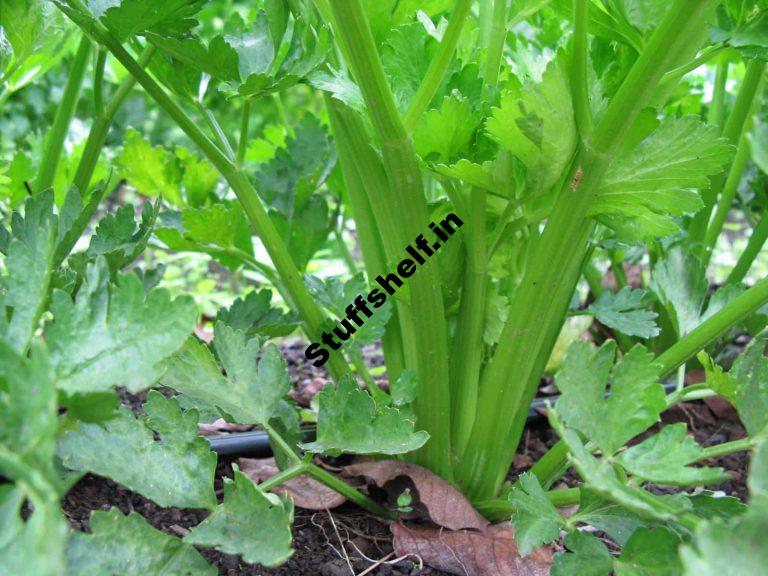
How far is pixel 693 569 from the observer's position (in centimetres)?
45

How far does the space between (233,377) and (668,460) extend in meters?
0.40

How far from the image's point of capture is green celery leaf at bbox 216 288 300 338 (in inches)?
36.4

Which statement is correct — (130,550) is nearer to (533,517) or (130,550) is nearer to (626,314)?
(533,517)

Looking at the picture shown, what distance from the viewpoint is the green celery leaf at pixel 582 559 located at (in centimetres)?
62

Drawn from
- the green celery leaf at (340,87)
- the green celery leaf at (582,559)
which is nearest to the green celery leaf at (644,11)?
the green celery leaf at (340,87)

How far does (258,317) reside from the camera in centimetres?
93

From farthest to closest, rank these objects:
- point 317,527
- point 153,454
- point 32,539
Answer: point 317,527
point 153,454
point 32,539

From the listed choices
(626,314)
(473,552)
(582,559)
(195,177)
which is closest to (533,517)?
(582,559)

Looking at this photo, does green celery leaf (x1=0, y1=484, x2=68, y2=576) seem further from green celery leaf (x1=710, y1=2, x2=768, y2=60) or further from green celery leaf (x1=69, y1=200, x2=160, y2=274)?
green celery leaf (x1=710, y1=2, x2=768, y2=60)

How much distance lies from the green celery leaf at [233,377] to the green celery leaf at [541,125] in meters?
0.30

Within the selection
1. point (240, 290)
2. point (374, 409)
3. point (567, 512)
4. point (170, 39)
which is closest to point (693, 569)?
point (374, 409)

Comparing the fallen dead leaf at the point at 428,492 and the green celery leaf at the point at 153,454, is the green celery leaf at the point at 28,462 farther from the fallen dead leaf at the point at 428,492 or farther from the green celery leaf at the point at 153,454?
the fallen dead leaf at the point at 428,492

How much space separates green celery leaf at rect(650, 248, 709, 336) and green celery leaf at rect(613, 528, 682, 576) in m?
0.32

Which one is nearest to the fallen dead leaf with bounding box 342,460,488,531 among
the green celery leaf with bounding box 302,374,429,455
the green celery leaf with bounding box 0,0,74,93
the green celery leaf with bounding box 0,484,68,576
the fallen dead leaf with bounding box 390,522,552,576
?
the fallen dead leaf with bounding box 390,522,552,576
